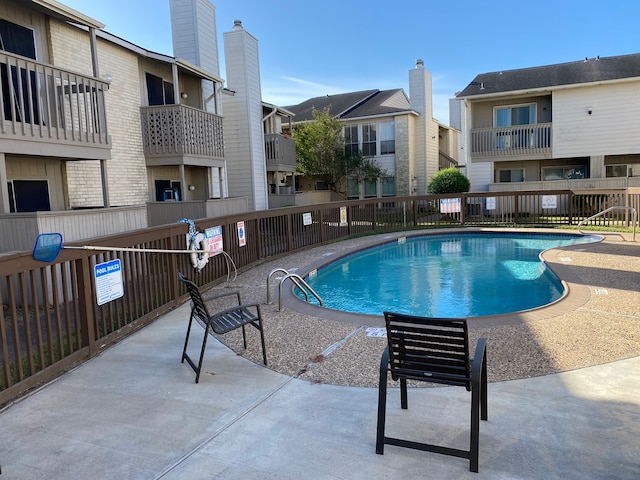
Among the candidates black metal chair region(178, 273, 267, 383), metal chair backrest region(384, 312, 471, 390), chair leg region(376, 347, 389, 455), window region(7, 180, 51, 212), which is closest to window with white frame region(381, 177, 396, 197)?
window region(7, 180, 51, 212)

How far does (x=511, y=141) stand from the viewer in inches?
925

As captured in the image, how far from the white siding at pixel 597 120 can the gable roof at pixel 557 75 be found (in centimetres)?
48

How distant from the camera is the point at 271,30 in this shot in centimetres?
2267

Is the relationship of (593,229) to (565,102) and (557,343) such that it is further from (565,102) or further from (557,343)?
(557,343)

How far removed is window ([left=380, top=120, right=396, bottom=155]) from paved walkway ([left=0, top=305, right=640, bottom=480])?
24972 millimetres

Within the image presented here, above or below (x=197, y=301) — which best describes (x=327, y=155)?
above

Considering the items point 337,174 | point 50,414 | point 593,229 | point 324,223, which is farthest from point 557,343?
point 337,174

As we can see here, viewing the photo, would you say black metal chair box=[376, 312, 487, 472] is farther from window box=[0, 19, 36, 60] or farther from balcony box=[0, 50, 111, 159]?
window box=[0, 19, 36, 60]

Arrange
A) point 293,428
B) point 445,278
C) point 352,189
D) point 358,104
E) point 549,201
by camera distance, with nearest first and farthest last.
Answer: point 293,428
point 445,278
point 549,201
point 352,189
point 358,104

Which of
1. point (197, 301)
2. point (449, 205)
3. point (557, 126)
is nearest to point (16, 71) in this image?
point (197, 301)

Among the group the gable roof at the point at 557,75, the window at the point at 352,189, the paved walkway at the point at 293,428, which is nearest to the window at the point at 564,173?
the gable roof at the point at 557,75

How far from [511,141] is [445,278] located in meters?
14.2

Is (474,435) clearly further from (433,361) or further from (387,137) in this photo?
(387,137)

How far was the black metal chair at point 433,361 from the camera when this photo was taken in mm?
3117
